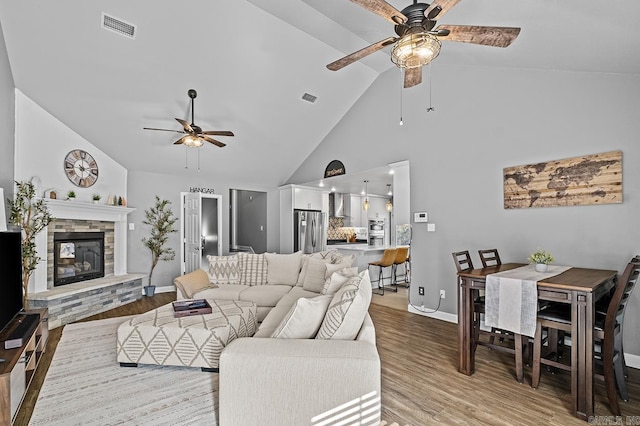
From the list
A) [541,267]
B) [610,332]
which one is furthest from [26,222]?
[610,332]

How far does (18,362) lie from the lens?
231 centimetres

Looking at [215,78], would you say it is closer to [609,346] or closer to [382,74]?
[382,74]

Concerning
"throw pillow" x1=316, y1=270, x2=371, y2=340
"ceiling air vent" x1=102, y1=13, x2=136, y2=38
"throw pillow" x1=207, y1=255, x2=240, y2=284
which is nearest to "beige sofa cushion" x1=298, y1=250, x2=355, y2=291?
"throw pillow" x1=207, y1=255, x2=240, y2=284

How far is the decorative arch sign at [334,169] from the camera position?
6453 millimetres

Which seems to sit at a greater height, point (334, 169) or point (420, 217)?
point (334, 169)

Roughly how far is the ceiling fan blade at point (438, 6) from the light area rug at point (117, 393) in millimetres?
3106

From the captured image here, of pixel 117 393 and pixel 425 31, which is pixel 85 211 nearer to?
pixel 117 393

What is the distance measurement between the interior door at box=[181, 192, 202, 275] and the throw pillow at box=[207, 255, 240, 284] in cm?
193

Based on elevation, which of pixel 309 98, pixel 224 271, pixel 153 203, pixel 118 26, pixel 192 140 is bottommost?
pixel 224 271

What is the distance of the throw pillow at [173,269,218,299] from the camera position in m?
4.13

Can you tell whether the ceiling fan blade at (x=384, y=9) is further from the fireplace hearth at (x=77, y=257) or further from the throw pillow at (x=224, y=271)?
the fireplace hearth at (x=77, y=257)

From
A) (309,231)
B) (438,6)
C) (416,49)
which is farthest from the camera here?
(309,231)

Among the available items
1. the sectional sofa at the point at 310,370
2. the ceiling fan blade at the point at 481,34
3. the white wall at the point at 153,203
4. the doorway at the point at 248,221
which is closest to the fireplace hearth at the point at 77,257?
the white wall at the point at 153,203

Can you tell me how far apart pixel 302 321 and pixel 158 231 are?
5.18m
